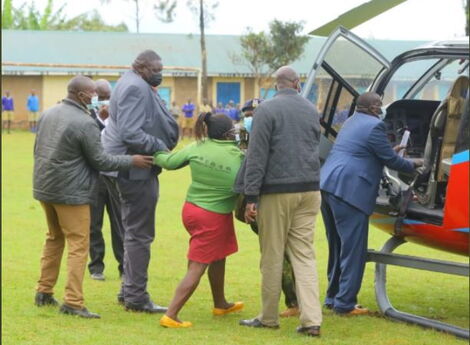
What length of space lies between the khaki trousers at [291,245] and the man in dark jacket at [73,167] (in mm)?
1225

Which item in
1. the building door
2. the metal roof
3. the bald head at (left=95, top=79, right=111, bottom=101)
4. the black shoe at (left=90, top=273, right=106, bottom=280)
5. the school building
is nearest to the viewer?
the black shoe at (left=90, top=273, right=106, bottom=280)

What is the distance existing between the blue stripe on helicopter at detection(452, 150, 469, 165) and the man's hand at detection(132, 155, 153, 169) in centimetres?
243

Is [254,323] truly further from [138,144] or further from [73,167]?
[73,167]

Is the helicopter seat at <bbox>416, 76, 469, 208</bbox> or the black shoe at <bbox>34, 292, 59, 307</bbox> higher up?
the helicopter seat at <bbox>416, 76, 469, 208</bbox>

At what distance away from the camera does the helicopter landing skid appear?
7.44 metres

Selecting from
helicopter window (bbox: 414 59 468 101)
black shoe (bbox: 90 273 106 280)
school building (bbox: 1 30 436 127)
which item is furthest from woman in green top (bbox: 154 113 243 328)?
school building (bbox: 1 30 436 127)

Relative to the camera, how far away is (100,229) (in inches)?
393

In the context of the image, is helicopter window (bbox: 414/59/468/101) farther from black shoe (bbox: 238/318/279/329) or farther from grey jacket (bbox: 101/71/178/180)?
black shoe (bbox: 238/318/279/329)

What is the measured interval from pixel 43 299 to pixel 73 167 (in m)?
1.29

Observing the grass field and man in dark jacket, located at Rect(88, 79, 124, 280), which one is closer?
the grass field

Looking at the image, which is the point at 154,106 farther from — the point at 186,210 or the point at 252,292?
the point at 252,292

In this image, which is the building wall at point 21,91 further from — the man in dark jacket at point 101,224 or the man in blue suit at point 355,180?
the man in blue suit at point 355,180

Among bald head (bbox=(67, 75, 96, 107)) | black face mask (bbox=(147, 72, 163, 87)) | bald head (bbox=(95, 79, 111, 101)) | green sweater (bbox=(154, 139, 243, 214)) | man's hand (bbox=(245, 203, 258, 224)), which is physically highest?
black face mask (bbox=(147, 72, 163, 87))

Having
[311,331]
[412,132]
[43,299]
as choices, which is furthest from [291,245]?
[412,132]
